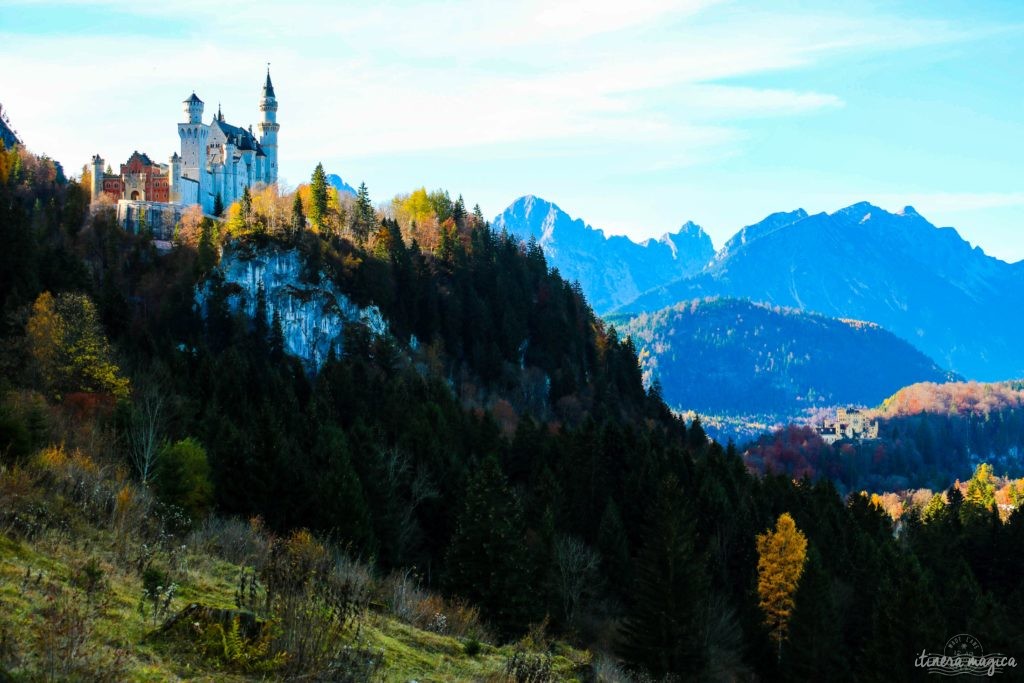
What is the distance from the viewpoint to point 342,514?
36750 millimetres

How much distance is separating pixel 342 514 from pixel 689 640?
1460 cm

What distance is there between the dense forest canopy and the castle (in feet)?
18.7

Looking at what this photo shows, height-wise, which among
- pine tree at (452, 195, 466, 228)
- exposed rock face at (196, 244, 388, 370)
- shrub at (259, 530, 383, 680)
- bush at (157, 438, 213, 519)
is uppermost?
pine tree at (452, 195, 466, 228)

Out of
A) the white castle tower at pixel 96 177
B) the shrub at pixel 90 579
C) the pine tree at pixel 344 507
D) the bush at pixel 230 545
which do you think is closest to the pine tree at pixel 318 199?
the white castle tower at pixel 96 177

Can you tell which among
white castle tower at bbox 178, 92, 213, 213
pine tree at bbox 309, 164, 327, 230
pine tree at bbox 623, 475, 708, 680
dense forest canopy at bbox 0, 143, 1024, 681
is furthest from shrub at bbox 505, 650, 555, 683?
white castle tower at bbox 178, 92, 213, 213

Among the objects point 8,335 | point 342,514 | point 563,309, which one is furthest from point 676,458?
point 563,309

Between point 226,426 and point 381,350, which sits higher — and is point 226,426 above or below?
below

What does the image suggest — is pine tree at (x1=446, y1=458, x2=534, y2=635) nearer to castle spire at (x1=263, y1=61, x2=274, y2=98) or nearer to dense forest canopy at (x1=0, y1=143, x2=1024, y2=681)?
dense forest canopy at (x1=0, y1=143, x2=1024, y2=681)

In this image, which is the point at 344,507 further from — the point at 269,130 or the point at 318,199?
the point at 269,130

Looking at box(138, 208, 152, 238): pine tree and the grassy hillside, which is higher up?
box(138, 208, 152, 238): pine tree

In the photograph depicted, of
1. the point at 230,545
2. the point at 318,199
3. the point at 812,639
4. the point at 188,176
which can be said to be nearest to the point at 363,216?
the point at 318,199

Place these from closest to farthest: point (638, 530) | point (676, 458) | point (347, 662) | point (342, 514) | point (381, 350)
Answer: point (347, 662) < point (342, 514) < point (638, 530) < point (676, 458) < point (381, 350)

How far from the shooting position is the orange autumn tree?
4769 centimetres

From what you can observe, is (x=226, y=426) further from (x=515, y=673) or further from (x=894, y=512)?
(x=894, y=512)
